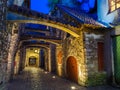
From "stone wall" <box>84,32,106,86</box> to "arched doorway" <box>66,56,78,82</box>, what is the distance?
62.5 inches

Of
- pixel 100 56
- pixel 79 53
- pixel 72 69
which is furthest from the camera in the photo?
pixel 72 69

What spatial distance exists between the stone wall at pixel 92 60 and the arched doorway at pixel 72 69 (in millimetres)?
1588

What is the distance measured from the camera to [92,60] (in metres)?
9.62

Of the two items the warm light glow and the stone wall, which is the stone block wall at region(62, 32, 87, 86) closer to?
the stone wall

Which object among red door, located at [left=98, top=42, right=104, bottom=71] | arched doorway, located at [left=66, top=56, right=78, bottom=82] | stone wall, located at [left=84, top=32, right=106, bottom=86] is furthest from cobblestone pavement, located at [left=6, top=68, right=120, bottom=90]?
red door, located at [left=98, top=42, right=104, bottom=71]

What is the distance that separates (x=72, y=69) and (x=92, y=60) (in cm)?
238

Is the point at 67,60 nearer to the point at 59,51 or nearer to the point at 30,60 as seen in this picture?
the point at 59,51

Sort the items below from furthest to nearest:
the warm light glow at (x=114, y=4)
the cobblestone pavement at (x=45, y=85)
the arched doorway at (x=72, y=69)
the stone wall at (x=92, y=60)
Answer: the arched doorway at (x=72, y=69) → the warm light glow at (x=114, y=4) → the stone wall at (x=92, y=60) → the cobblestone pavement at (x=45, y=85)

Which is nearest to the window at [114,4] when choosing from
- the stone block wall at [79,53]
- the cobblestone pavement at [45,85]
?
the stone block wall at [79,53]

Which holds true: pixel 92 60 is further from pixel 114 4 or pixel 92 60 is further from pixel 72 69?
pixel 114 4

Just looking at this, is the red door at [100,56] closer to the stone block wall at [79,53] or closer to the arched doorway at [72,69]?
the stone block wall at [79,53]

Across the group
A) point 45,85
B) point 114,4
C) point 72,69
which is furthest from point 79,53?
point 114,4

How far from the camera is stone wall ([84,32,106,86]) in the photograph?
9422 mm

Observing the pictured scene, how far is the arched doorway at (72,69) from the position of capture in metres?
11.0
